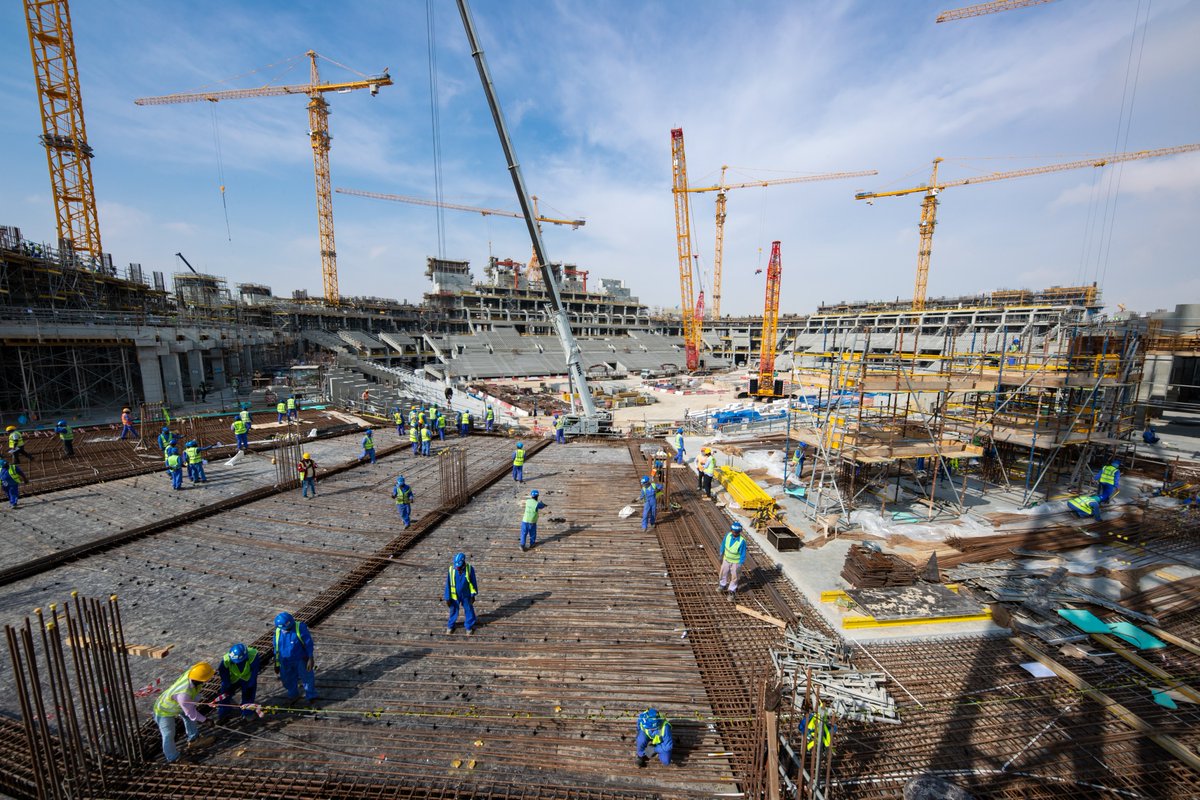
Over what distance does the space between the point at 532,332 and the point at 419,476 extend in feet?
195

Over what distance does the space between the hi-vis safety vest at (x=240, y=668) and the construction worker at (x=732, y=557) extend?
653 centimetres

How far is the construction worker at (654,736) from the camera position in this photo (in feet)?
14.9

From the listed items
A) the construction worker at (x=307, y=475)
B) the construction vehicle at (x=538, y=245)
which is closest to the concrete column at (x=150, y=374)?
the construction worker at (x=307, y=475)

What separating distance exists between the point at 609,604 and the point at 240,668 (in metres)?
4.84

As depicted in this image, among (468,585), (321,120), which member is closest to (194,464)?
(468,585)

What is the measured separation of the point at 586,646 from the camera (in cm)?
646

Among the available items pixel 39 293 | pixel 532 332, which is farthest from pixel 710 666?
pixel 532 332

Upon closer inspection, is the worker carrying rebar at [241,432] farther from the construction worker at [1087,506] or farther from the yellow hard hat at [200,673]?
the construction worker at [1087,506]

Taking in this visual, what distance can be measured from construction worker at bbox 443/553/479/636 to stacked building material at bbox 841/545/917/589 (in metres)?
6.46

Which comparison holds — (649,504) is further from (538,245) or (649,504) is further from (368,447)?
(538,245)

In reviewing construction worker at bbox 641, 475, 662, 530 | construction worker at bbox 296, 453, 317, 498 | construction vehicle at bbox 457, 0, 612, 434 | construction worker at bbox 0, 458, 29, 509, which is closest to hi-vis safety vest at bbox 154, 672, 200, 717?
construction worker at bbox 641, 475, 662, 530

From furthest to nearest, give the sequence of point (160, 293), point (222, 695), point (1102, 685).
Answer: point (160, 293) → point (1102, 685) → point (222, 695)

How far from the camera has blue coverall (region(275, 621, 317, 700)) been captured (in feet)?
16.8

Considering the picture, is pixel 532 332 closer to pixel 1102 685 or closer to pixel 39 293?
pixel 39 293
